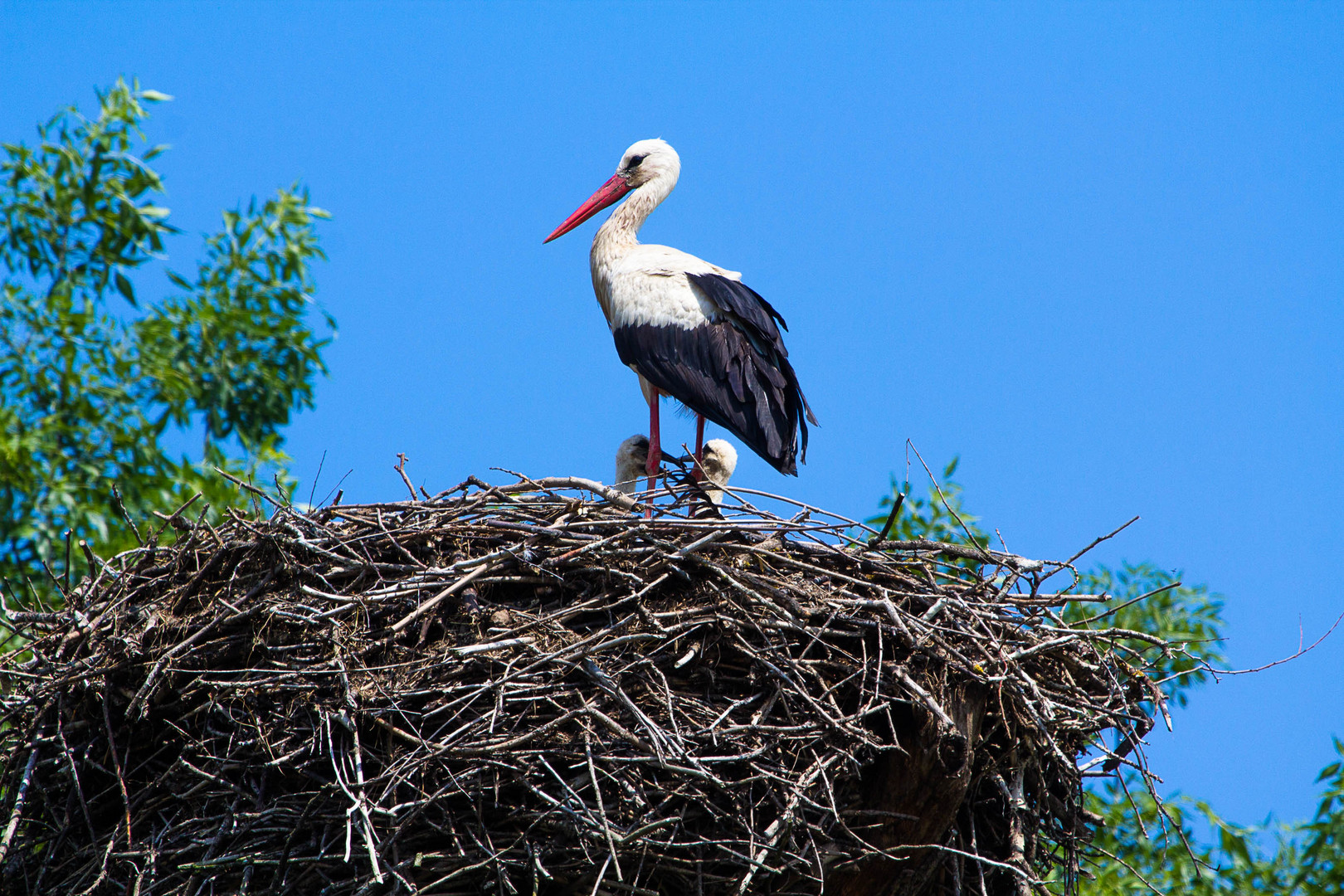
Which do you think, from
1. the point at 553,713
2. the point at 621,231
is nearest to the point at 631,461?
the point at 621,231

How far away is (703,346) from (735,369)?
0.62ft

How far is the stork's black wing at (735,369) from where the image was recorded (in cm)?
538

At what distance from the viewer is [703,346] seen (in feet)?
18.4

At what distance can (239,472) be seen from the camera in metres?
7.16

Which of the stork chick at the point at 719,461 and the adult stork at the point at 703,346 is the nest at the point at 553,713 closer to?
the adult stork at the point at 703,346

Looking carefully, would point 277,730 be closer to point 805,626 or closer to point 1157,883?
point 805,626

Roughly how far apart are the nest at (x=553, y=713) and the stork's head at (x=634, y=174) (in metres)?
2.97

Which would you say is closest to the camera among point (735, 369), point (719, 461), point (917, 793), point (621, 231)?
point (917, 793)

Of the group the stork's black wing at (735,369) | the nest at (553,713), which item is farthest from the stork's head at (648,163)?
the nest at (553,713)

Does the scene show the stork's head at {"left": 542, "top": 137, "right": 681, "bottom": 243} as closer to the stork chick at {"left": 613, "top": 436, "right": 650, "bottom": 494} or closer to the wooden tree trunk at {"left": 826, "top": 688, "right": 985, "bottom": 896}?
the stork chick at {"left": 613, "top": 436, "right": 650, "bottom": 494}

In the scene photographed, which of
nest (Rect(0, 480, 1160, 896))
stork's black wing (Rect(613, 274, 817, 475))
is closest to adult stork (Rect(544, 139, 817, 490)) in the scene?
stork's black wing (Rect(613, 274, 817, 475))

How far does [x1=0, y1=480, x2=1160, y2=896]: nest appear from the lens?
3316 mm

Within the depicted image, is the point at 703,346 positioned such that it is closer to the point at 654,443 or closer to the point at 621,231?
the point at 654,443

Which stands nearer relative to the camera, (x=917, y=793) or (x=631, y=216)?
(x=917, y=793)
